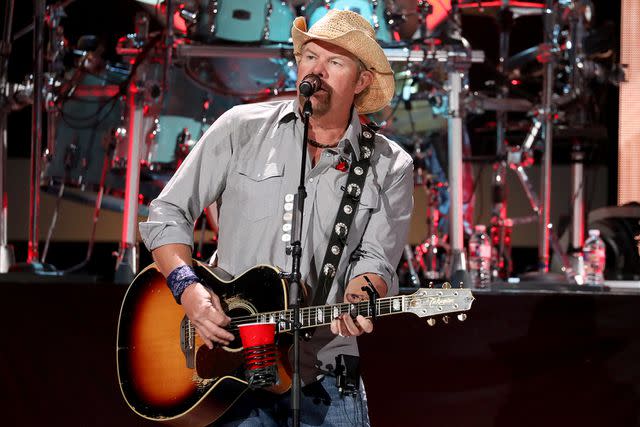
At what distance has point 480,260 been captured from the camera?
662cm

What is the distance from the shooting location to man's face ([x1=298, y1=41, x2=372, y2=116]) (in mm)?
3410

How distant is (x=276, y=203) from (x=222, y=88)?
342 centimetres

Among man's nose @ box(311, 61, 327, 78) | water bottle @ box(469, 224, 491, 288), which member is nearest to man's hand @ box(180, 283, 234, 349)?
man's nose @ box(311, 61, 327, 78)

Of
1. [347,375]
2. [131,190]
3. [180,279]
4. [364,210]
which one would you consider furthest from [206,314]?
[131,190]

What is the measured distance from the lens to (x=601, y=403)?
5.28 m

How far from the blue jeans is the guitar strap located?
12.1 inches

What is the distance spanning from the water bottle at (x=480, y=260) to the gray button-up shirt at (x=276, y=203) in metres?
2.76

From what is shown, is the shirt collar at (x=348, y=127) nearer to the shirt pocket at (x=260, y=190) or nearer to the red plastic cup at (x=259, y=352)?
the shirt pocket at (x=260, y=190)

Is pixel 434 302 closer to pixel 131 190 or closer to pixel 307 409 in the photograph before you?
pixel 307 409

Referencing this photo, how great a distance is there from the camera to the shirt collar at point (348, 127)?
3436mm

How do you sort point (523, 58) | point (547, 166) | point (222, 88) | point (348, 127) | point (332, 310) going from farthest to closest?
point (523, 58) < point (222, 88) < point (547, 166) < point (348, 127) < point (332, 310)

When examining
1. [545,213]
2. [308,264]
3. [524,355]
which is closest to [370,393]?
[524,355]

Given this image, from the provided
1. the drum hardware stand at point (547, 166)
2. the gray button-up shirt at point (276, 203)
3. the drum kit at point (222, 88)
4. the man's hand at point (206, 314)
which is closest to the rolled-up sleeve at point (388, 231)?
the gray button-up shirt at point (276, 203)

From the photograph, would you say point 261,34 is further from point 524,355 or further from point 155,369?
point 155,369
